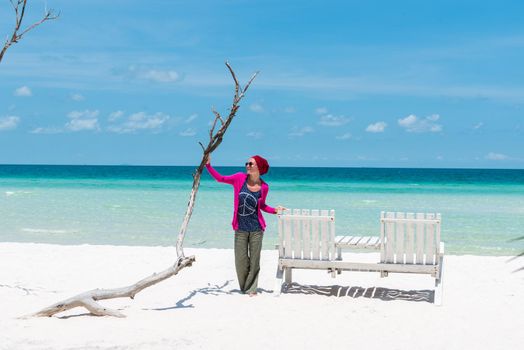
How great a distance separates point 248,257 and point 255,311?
948mm

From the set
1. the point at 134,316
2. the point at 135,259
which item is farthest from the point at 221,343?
the point at 135,259

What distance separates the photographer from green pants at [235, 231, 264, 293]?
803 centimetres

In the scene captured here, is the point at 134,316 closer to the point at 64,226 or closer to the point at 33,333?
the point at 33,333

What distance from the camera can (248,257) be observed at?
26.9 feet

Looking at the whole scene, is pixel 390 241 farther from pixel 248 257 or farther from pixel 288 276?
pixel 248 257

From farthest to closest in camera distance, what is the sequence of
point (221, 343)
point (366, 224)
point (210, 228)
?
point (366, 224) < point (210, 228) < point (221, 343)

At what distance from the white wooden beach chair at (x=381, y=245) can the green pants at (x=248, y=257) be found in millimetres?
312

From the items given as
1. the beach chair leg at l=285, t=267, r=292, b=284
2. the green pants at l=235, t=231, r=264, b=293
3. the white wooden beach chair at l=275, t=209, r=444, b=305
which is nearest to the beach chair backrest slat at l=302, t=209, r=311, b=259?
the white wooden beach chair at l=275, t=209, r=444, b=305

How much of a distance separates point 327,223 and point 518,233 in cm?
1316

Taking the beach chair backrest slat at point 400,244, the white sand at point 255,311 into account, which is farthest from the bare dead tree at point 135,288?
the beach chair backrest slat at point 400,244

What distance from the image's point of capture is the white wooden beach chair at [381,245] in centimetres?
796

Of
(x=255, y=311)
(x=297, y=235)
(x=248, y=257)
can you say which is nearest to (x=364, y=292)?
(x=297, y=235)

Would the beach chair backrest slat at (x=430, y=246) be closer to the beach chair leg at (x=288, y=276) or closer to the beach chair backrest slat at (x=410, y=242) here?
the beach chair backrest slat at (x=410, y=242)

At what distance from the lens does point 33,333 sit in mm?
6262
